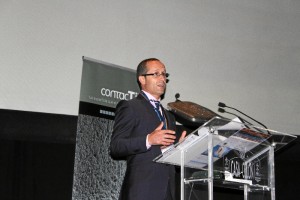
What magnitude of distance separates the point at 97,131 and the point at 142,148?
1.29 meters

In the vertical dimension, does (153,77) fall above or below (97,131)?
above

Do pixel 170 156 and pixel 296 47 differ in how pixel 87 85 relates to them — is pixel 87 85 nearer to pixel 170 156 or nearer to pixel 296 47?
pixel 170 156

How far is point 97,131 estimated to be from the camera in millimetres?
3857

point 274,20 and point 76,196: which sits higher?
point 274,20

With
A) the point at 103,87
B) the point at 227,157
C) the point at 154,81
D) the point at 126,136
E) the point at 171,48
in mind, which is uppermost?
the point at 171,48

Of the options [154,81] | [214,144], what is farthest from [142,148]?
[154,81]

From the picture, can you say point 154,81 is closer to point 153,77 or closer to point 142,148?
point 153,77

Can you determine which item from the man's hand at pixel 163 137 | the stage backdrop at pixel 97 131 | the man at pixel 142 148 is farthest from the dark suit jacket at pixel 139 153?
the stage backdrop at pixel 97 131

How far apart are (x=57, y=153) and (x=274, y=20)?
2.89 metres

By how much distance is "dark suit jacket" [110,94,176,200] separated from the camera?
2.68 m

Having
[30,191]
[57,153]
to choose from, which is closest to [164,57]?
[57,153]

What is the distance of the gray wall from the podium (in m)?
1.78

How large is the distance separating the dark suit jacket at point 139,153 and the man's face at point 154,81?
181mm

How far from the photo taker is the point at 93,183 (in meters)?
3.71
